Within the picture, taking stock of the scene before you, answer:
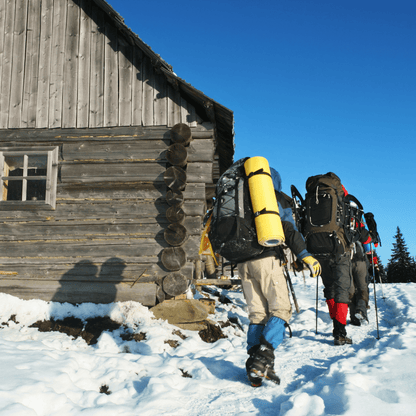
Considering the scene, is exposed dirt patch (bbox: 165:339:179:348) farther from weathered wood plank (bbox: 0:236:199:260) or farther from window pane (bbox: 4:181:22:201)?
window pane (bbox: 4:181:22:201)

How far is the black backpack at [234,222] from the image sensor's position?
3311 millimetres

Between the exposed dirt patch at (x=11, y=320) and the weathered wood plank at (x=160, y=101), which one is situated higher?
the weathered wood plank at (x=160, y=101)

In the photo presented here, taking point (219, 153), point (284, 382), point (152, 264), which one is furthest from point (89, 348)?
point (219, 153)

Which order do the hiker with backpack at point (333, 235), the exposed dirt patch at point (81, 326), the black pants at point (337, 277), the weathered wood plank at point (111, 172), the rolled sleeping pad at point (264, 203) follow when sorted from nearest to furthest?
the rolled sleeping pad at point (264, 203), the hiker with backpack at point (333, 235), the black pants at point (337, 277), the exposed dirt patch at point (81, 326), the weathered wood plank at point (111, 172)

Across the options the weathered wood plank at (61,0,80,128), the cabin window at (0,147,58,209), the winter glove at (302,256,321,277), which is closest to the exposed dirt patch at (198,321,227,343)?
the winter glove at (302,256,321,277)

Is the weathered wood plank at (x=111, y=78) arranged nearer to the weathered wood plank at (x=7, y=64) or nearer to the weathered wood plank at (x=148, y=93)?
the weathered wood plank at (x=148, y=93)

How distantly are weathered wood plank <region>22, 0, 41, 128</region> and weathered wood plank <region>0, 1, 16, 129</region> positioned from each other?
326 mm

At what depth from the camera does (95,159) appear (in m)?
6.79

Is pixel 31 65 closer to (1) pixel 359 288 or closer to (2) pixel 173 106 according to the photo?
(2) pixel 173 106

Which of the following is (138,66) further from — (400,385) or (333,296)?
(400,385)

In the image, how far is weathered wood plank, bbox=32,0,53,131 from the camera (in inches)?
276

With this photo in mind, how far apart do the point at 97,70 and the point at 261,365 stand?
6.13 meters

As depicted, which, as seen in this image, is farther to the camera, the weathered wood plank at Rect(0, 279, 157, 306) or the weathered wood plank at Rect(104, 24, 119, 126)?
the weathered wood plank at Rect(104, 24, 119, 126)

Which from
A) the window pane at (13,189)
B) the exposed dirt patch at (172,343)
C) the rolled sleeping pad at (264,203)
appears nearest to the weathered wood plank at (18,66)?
the window pane at (13,189)
